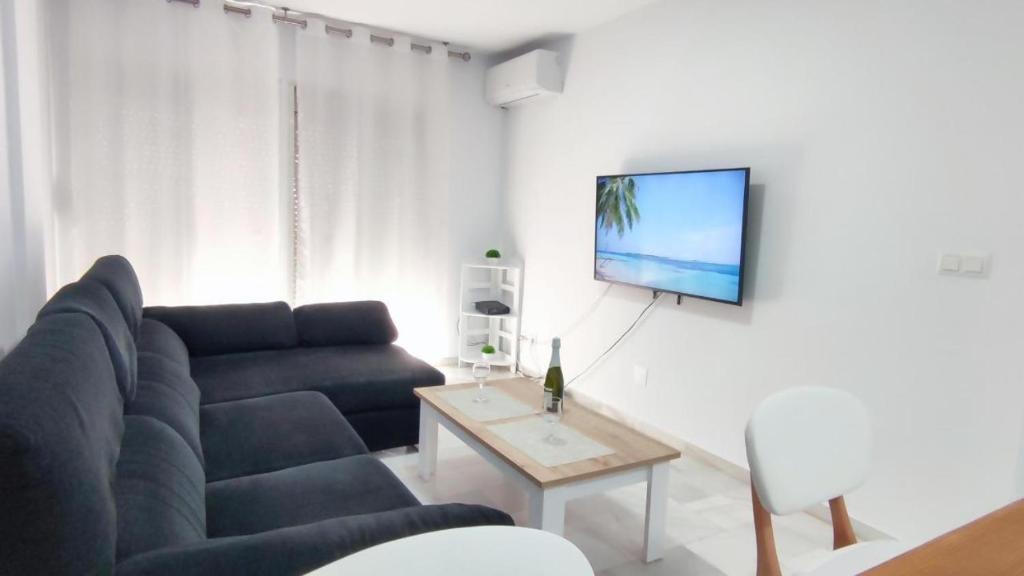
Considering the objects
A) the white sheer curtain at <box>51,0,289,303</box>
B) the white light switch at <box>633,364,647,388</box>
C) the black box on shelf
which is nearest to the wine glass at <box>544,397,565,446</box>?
the white light switch at <box>633,364,647,388</box>

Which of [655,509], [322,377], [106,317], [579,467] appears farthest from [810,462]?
[322,377]

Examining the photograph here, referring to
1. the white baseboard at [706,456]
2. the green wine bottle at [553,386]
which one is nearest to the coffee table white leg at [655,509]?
the white baseboard at [706,456]

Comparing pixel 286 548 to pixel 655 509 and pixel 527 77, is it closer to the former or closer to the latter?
pixel 655 509

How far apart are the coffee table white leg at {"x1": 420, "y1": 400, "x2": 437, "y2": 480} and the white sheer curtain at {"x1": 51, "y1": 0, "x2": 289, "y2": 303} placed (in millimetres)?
2001

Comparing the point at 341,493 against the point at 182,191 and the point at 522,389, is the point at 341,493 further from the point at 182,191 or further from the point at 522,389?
the point at 182,191

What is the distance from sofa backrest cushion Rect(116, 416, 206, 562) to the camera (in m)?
1.15

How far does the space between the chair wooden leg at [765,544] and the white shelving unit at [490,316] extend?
3536mm

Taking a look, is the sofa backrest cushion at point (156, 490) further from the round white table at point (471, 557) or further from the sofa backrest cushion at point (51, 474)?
the round white table at point (471, 557)

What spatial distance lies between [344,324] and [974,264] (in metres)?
3.15

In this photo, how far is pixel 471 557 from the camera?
0.73 meters

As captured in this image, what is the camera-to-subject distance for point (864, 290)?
8.11ft

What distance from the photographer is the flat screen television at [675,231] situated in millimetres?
2906

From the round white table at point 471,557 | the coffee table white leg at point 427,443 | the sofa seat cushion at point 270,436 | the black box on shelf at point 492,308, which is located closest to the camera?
the round white table at point 471,557

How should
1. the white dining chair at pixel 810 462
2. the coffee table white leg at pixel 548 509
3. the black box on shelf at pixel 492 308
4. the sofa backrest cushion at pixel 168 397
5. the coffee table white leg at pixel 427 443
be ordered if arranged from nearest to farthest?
the white dining chair at pixel 810 462 < the sofa backrest cushion at pixel 168 397 < the coffee table white leg at pixel 548 509 < the coffee table white leg at pixel 427 443 < the black box on shelf at pixel 492 308
